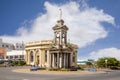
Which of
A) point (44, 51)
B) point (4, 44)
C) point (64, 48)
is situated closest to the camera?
point (64, 48)

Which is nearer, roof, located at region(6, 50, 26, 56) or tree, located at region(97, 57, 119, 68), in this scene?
tree, located at region(97, 57, 119, 68)

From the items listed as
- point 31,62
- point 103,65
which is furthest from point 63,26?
point 103,65

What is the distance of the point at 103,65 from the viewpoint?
127688mm

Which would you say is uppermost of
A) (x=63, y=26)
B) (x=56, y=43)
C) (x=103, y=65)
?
(x=63, y=26)

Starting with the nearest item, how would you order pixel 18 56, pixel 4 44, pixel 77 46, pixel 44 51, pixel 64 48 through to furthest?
1. pixel 64 48
2. pixel 44 51
3. pixel 77 46
4. pixel 18 56
5. pixel 4 44

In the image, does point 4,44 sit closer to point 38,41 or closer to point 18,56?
point 18,56

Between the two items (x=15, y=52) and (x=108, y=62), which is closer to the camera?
(x=108, y=62)

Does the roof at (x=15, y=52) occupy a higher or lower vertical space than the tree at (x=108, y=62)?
higher

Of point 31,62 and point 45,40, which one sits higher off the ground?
point 45,40

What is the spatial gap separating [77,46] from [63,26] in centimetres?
5236

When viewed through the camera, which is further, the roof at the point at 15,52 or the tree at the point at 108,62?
the roof at the point at 15,52

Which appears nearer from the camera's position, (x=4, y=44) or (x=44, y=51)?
(x=44, y=51)

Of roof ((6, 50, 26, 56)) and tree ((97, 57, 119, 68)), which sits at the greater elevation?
roof ((6, 50, 26, 56))

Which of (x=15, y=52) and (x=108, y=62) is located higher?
(x=15, y=52)
